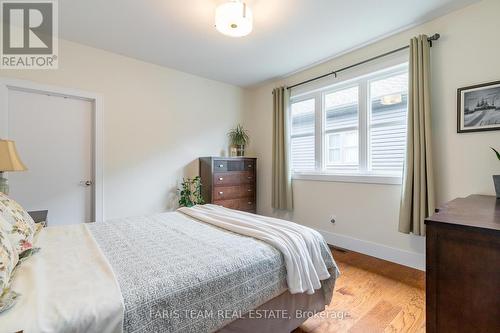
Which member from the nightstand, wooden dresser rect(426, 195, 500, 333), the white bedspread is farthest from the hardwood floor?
the nightstand

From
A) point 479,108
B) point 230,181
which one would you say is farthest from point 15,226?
point 479,108

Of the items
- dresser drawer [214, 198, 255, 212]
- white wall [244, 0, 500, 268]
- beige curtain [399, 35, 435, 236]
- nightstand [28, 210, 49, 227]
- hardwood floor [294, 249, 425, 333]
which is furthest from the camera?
dresser drawer [214, 198, 255, 212]

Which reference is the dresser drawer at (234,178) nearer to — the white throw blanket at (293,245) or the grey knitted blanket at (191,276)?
the white throw blanket at (293,245)

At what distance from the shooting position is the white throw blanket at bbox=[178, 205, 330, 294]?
52.1 inches

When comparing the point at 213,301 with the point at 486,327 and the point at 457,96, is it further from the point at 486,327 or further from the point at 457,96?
the point at 457,96

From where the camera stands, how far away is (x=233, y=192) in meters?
3.87

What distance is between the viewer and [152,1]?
2131 millimetres

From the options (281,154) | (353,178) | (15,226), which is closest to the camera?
(15,226)

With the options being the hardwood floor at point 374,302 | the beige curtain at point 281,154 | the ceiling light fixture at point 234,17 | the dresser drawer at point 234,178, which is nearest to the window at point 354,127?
the beige curtain at point 281,154

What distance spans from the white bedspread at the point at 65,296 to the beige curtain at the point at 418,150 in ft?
8.67

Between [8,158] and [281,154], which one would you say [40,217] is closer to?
[8,158]

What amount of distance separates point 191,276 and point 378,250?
8.52ft

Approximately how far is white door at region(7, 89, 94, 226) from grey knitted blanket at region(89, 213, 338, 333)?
1.73 m

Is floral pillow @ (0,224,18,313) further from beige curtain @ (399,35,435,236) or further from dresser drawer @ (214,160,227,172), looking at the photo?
beige curtain @ (399,35,435,236)
